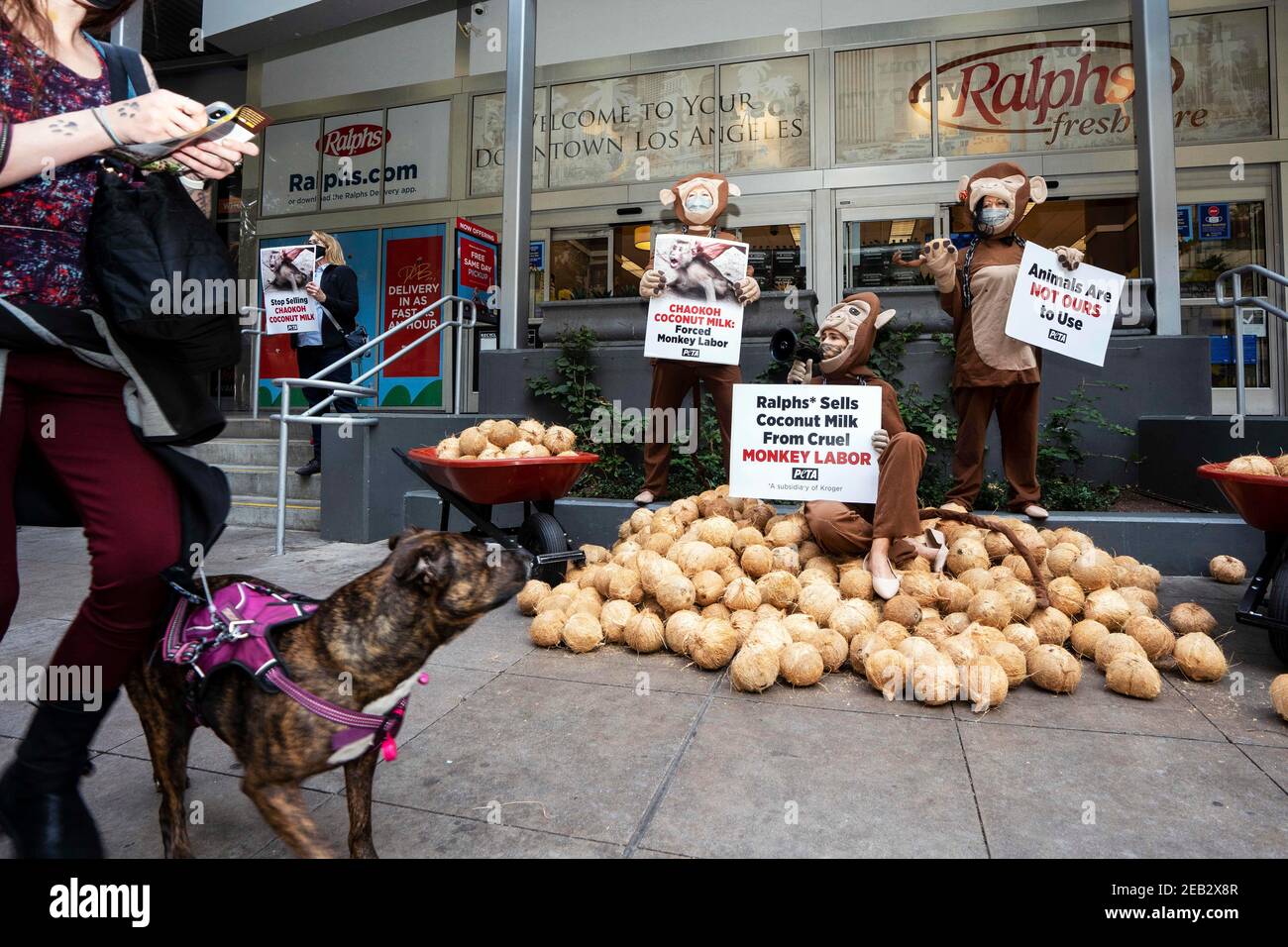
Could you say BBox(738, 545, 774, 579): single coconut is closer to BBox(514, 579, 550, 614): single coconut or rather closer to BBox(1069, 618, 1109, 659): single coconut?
BBox(514, 579, 550, 614): single coconut

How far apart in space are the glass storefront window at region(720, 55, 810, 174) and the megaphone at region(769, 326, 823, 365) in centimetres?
793

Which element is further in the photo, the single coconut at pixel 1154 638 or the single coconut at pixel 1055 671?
the single coconut at pixel 1154 638

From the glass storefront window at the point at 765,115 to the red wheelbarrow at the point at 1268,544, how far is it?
9.26 meters

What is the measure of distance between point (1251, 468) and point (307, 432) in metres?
9.23

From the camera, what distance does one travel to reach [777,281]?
36.9 ft

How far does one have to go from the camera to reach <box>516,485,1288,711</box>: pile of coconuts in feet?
10.2

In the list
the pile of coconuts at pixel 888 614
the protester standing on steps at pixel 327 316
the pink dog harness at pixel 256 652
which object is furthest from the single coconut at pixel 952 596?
the protester standing on steps at pixel 327 316

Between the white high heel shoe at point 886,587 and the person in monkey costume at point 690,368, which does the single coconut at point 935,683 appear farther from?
the person in monkey costume at point 690,368

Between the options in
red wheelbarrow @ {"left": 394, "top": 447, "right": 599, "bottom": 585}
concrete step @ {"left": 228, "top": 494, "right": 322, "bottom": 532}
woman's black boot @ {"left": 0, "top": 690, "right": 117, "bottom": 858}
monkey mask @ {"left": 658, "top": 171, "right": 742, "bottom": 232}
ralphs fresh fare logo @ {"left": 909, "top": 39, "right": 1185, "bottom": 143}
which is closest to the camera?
woman's black boot @ {"left": 0, "top": 690, "right": 117, "bottom": 858}

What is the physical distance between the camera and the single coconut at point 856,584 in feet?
12.4

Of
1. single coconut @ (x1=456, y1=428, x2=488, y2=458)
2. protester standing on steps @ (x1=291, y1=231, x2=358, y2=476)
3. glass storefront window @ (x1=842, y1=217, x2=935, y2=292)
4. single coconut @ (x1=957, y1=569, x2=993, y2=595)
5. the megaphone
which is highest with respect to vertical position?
glass storefront window @ (x1=842, y1=217, x2=935, y2=292)

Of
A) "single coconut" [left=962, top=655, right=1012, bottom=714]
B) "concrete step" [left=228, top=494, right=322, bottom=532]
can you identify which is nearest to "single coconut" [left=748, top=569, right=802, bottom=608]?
"single coconut" [left=962, top=655, right=1012, bottom=714]

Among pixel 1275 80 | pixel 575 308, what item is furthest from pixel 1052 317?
pixel 1275 80
